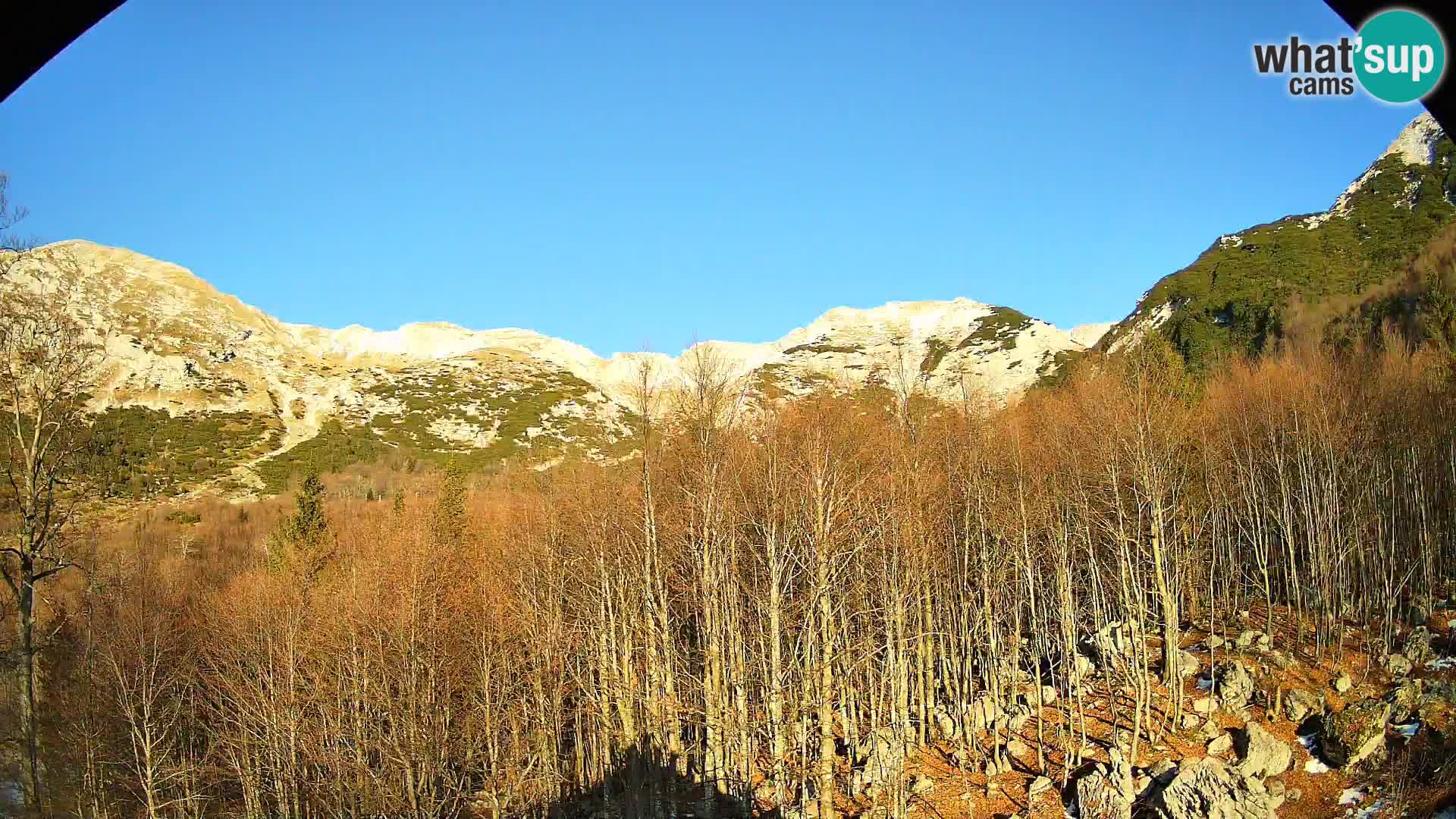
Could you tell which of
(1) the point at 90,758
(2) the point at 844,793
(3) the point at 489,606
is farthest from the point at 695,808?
(1) the point at 90,758

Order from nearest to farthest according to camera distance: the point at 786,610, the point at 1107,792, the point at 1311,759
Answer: the point at 1107,792 < the point at 1311,759 < the point at 786,610

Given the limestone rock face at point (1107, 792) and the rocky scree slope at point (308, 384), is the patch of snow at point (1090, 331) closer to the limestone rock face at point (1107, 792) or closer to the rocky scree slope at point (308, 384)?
the rocky scree slope at point (308, 384)

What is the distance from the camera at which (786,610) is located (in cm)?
2598

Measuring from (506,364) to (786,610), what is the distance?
160556mm

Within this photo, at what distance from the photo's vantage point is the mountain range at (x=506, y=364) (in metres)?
62.0

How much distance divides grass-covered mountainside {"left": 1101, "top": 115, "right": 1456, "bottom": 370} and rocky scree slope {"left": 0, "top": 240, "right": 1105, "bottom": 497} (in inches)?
773

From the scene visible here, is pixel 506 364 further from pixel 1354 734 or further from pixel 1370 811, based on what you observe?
pixel 1370 811

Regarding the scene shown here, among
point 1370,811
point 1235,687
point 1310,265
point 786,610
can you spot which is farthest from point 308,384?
point 1370,811

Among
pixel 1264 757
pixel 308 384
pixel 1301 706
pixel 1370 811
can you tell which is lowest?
pixel 1370 811

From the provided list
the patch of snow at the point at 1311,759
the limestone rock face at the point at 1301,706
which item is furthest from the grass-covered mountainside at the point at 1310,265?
the patch of snow at the point at 1311,759

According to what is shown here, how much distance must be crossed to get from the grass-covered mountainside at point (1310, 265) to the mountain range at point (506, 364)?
28 centimetres

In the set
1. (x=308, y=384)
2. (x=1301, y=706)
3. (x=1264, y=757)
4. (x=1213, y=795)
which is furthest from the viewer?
(x=308, y=384)

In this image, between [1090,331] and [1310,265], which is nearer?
[1310,265]

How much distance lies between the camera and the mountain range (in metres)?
62.0
